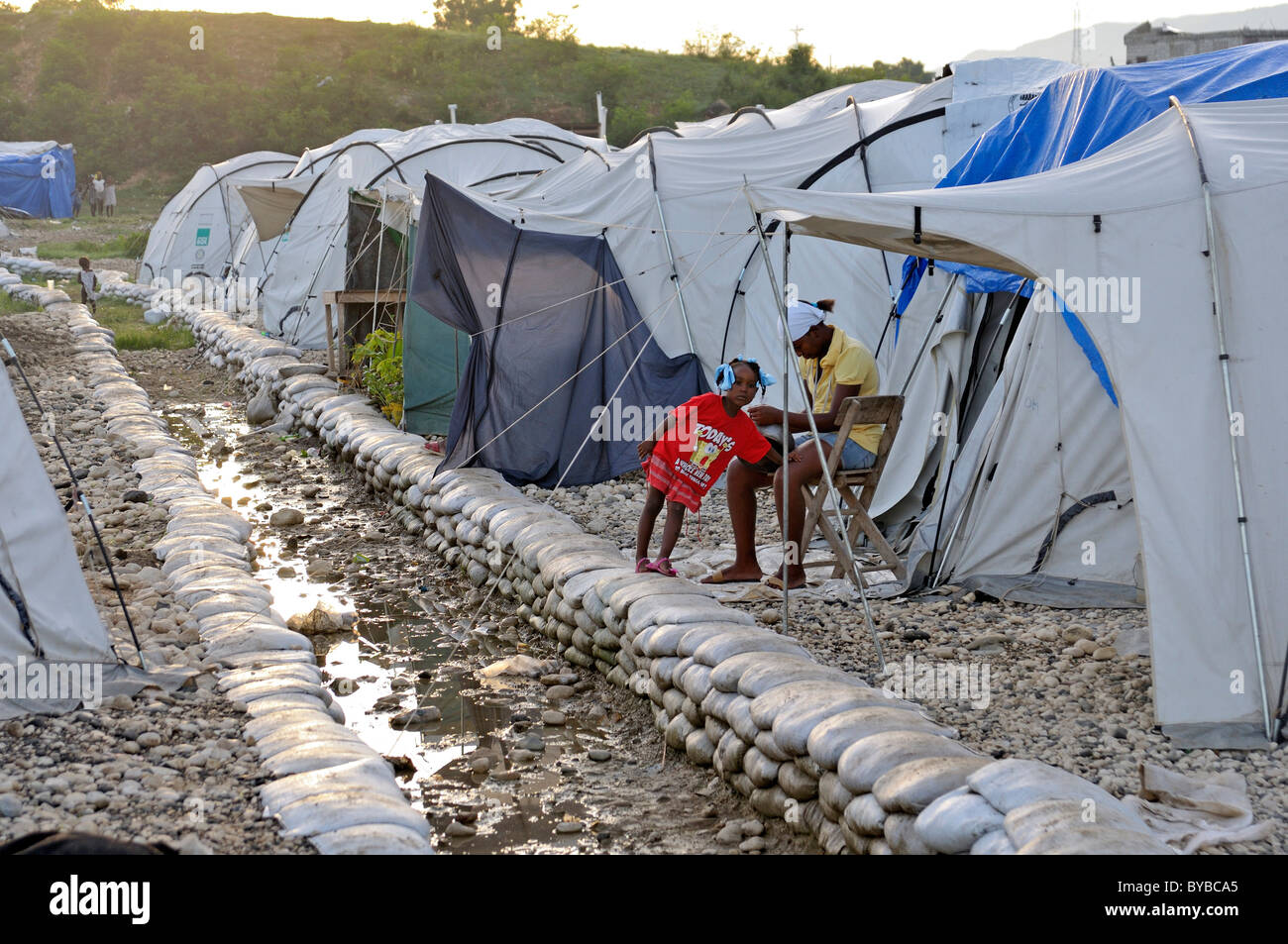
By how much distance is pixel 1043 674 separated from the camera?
201 inches

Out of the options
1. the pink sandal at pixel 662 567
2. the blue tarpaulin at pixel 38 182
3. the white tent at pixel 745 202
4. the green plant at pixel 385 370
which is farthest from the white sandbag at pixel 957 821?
the blue tarpaulin at pixel 38 182

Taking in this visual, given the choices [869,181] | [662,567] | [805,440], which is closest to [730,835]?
[662,567]

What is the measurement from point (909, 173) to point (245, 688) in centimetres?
666

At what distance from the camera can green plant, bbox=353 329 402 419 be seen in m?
11.6

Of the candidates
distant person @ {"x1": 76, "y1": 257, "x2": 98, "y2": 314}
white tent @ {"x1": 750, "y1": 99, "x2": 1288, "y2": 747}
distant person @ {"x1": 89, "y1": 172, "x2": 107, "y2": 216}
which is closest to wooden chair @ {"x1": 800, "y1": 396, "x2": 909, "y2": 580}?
white tent @ {"x1": 750, "y1": 99, "x2": 1288, "y2": 747}

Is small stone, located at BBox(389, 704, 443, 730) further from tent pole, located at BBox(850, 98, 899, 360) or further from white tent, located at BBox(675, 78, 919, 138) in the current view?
white tent, located at BBox(675, 78, 919, 138)

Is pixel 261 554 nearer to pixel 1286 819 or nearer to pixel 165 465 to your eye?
pixel 165 465

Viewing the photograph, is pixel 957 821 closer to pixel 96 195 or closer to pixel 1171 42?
pixel 1171 42

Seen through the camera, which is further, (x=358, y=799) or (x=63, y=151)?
(x=63, y=151)

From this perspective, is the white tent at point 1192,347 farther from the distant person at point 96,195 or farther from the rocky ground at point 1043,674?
the distant person at point 96,195

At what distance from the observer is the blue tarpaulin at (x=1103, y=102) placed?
6.14 m
